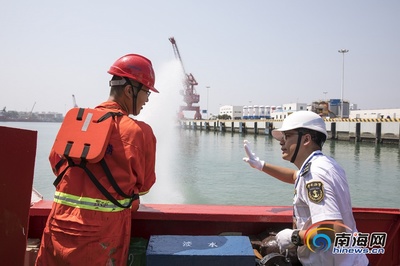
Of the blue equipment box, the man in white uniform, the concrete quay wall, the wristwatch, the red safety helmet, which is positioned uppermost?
the red safety helmet

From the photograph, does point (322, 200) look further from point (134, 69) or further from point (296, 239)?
point (134, 69)

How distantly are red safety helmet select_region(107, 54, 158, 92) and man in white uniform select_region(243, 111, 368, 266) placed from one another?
106 centimetres

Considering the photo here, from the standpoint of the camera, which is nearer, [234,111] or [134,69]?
[134,69]

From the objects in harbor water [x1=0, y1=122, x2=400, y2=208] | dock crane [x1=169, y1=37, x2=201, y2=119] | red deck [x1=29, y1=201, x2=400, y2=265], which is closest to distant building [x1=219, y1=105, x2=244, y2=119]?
dock crane [x1=169, y1=37, x2=201, y2=119]

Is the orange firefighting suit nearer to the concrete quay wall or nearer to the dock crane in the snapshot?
the concrete quay wall

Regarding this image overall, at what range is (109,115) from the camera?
6.72 feet

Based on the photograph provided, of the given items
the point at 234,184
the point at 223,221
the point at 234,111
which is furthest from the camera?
the point at 234,111

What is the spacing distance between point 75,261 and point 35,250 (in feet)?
3.19

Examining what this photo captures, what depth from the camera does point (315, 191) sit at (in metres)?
1.91

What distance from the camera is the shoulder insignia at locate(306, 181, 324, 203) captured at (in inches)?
74.4

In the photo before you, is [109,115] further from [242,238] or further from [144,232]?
[144,232]

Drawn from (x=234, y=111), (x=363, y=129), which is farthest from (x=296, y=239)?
(x=234, y=111)

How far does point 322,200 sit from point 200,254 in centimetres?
81

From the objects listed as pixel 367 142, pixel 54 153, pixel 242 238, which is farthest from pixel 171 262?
pixel 367 142
